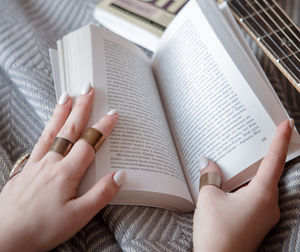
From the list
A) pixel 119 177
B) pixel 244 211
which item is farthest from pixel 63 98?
pixel 244 211

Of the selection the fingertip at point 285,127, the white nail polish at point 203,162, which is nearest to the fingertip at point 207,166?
the white nail polish at point 203,162

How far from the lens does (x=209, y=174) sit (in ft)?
1.71

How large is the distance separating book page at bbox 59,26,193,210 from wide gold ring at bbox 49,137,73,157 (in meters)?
0.04

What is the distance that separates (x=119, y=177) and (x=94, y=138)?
7 cm

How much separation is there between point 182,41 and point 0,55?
346 millimetres

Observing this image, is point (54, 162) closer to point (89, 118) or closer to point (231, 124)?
point (89, 118)

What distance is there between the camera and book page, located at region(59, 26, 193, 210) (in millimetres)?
509

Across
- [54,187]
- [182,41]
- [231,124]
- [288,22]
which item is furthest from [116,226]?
[288,22]

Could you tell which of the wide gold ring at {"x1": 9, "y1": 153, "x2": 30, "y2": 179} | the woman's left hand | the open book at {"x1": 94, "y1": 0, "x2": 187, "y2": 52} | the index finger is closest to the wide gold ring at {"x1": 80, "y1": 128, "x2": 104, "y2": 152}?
the woman's left hand

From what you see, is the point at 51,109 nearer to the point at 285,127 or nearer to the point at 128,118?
the point at 128,118

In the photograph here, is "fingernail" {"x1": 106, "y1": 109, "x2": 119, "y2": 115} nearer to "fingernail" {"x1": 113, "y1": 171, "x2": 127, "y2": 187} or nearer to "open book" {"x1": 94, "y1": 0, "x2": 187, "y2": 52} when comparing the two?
"fingernail" {"x1": 113, "y1": 171, "x2": 127, "y2": 187}

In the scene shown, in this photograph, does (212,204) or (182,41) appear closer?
(212,204)

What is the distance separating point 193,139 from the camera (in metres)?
0.59

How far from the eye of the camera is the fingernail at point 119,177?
1.59ft
